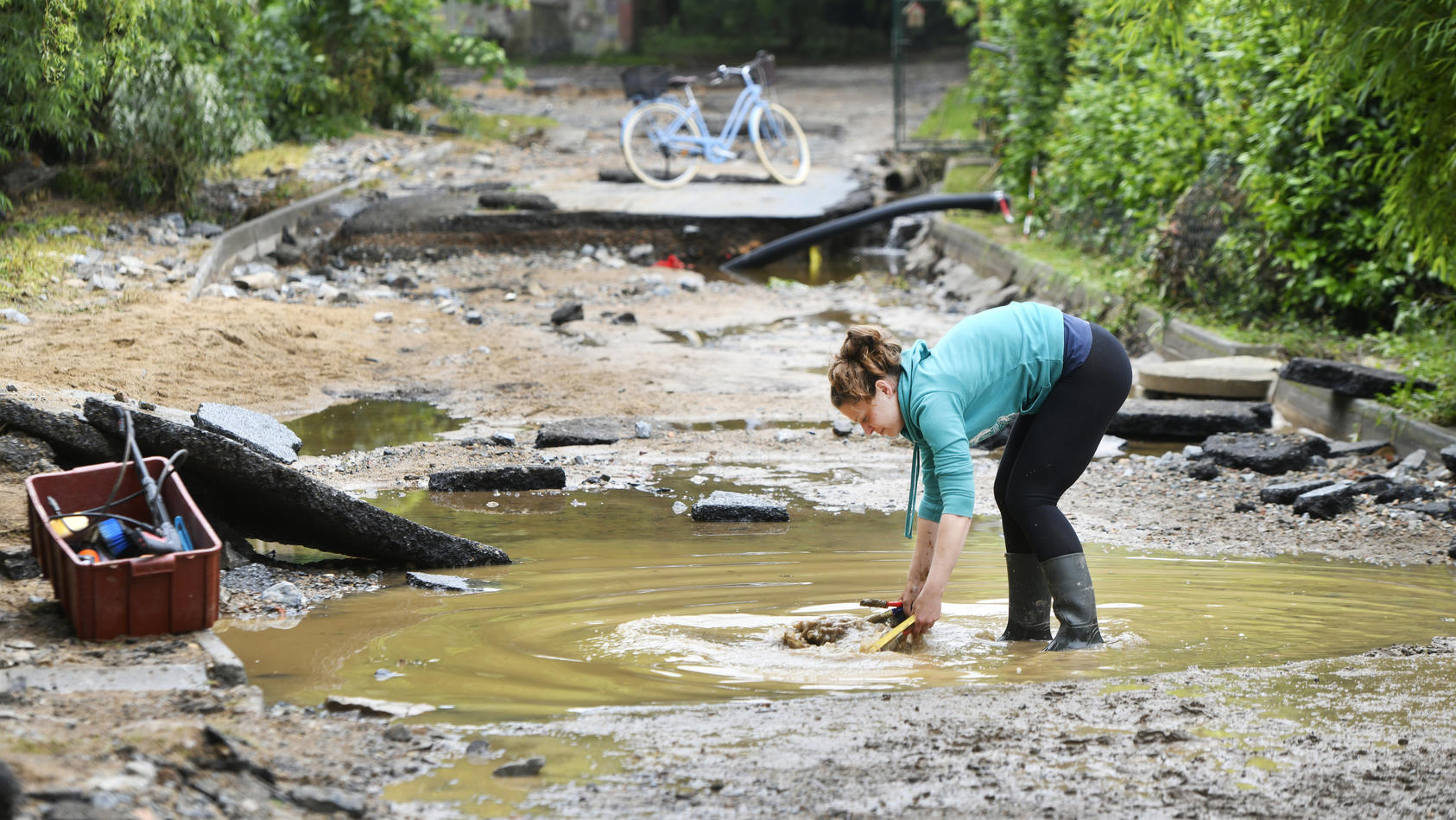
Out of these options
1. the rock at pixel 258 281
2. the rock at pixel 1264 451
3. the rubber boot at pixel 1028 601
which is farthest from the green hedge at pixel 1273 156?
the rock at pixel 258 281

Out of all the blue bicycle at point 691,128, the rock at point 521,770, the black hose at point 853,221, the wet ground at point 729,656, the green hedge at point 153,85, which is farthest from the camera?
the blue bicycle at point 691,128

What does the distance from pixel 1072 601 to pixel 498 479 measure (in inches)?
119

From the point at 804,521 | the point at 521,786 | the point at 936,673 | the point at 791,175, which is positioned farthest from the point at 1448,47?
the point at 791,175

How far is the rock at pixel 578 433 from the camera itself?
699 cm

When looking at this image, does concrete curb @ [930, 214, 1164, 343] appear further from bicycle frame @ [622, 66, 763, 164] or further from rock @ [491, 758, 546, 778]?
rock @ [491, 758, 546, 778]

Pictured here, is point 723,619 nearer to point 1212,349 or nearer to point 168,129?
point 1212,349

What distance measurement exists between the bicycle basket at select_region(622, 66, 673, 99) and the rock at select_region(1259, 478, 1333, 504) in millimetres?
11295

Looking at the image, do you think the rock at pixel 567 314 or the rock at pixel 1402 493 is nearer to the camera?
the rock at pixel 1402 493

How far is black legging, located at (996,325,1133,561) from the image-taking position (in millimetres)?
3799

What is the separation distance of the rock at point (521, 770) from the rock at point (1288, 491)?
423 cm

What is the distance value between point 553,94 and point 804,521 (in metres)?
20.3

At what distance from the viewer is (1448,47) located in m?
5.74

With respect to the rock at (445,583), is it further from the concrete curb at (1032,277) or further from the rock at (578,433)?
the concrete curb at (1032,277)

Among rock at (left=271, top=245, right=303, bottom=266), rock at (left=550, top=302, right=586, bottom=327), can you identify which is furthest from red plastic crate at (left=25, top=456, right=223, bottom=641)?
rock at (left=271, top=245, right=303, bottom=266)
